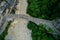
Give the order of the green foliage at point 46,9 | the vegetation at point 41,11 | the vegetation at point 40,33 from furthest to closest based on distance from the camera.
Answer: the green foliage at point 46,9 → the vegetation at point 41,11 → the vegetation at point 40,33

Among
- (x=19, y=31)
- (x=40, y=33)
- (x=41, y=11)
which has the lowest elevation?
(x=19, y=31)

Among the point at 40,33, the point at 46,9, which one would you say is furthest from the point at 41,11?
the point at 40,33

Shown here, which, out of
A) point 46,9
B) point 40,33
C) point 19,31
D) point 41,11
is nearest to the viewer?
point 40,33

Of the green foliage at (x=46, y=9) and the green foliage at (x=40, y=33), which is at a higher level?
the green foliage at (x=46, y=9)

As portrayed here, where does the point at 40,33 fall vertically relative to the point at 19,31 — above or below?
above

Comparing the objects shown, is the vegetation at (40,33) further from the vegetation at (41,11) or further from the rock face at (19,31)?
the rock face at (19,31)

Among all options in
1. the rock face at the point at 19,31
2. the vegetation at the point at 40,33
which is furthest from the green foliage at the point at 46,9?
the vegetation at the point at 40,33

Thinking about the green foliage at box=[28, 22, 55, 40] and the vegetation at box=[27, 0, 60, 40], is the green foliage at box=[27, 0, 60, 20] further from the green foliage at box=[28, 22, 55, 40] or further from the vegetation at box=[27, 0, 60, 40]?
the green foliage at box=[28, 22, 55, 40]

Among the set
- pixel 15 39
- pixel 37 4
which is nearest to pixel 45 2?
pixel 37 4

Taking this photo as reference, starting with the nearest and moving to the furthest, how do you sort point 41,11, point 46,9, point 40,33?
1. point 40,33
2. point 46,9
3. point 41,11

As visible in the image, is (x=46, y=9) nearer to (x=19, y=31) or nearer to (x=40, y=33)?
(x=40, y=33)
